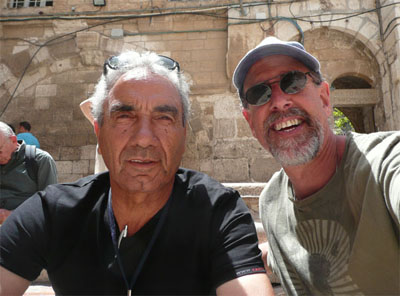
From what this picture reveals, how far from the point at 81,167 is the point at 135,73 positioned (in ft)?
20.1

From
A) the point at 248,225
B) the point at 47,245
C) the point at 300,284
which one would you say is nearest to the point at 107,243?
the point at 47,245

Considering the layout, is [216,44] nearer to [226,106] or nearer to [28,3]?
[226,106]

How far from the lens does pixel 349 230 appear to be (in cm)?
117

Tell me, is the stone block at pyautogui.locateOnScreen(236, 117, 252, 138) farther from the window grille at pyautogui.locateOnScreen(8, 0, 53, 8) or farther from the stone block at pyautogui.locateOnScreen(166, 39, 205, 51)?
the window grille at pyautogui.locateOnScreen(8, 0, 53, 8)

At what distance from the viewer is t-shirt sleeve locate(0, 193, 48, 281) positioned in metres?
1.09

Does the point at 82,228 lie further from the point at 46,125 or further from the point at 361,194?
the point at 46,125

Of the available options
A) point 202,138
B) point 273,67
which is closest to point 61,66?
point 202,138

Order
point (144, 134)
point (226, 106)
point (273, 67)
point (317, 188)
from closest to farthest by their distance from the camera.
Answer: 1. point (144, 134)
2. point (317, 188)
3. point (273, 67)
4. point (226, 106)

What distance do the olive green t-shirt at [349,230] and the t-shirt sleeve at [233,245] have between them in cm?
35

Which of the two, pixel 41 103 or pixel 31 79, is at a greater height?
pixel 31 79

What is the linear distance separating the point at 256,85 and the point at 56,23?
7.51 meters

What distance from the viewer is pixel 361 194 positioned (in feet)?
3.70

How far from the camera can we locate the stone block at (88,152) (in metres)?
6.91

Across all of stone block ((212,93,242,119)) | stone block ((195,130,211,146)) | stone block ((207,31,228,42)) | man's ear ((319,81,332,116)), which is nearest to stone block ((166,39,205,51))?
stone block ((207,31,228,42))
